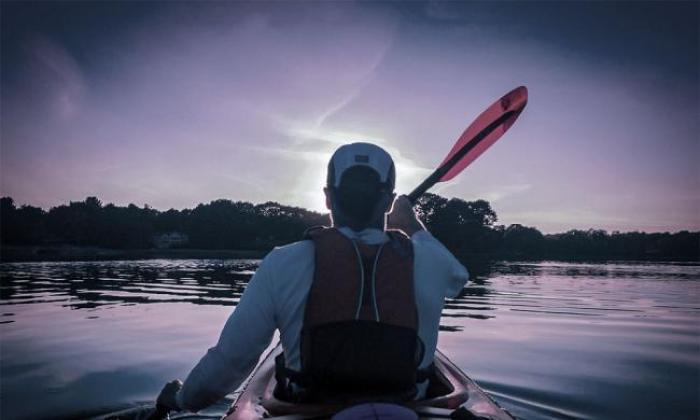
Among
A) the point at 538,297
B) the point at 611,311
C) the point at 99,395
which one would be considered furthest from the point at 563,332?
the point at 99,395

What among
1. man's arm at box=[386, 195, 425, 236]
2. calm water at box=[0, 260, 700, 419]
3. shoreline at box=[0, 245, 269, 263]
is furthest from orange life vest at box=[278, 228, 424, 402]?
shoreline at box=[0, 245, 269, 263]

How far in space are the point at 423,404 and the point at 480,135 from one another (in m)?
4.06

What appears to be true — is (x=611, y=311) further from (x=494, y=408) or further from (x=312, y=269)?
(x=312, y=269)

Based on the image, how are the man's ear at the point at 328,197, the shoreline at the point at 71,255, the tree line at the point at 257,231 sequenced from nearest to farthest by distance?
the man's ear at the point at 328,197 → the shoreline at the point at 71,255 → the tree line at the point at 257,231

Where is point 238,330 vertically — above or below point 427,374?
above

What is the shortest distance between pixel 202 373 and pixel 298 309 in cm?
67

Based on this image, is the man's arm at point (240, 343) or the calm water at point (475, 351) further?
the calm water at point (475, 351)

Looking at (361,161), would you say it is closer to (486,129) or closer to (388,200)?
(388,200)

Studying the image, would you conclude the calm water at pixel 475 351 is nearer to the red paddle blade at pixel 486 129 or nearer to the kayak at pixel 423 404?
the kayak at pixel 423 404

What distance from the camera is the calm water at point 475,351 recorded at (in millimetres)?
5441

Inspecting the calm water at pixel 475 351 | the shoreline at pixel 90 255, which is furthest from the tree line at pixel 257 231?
the calm water at pixel 475 351

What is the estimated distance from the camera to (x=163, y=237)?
93688 mm

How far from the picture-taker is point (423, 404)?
2221mm

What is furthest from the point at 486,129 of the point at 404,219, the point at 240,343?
the point at 240,343
